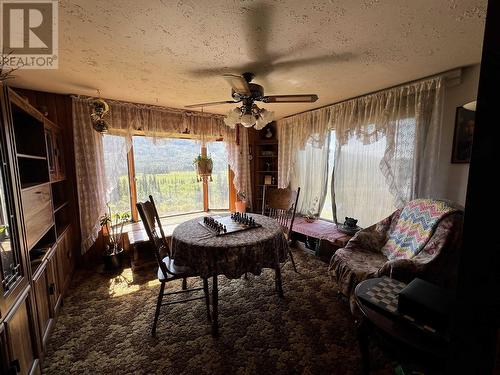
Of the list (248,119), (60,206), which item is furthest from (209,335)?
(60,206)

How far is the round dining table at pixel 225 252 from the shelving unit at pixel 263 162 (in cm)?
240

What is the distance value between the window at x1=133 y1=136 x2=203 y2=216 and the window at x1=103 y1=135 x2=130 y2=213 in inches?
7.6

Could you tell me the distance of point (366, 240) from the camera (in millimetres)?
2389

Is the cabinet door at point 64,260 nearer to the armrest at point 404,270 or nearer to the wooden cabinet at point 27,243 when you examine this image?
the wooden cabinet at point 27,243

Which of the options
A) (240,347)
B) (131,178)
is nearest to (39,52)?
(131,178)

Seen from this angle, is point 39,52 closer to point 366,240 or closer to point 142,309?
point 142,309

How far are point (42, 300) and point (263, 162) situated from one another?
3693 millimetres

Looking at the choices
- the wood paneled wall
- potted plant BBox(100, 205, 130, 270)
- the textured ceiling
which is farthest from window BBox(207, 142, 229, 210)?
the wood paneled wall

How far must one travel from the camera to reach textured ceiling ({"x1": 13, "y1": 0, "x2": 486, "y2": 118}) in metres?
1.23

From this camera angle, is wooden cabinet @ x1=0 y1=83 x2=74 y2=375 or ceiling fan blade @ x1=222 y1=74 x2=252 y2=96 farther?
ceiling fan blade @ x1=222 y1=74 x2=252 y2=96

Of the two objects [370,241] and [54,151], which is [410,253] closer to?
[370,241]

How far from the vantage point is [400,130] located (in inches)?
98.9

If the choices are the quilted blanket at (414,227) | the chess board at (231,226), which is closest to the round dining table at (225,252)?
the chess board at (231,226)

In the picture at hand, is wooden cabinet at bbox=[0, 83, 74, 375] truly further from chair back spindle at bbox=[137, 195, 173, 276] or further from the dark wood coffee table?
the dark wood coffee table
